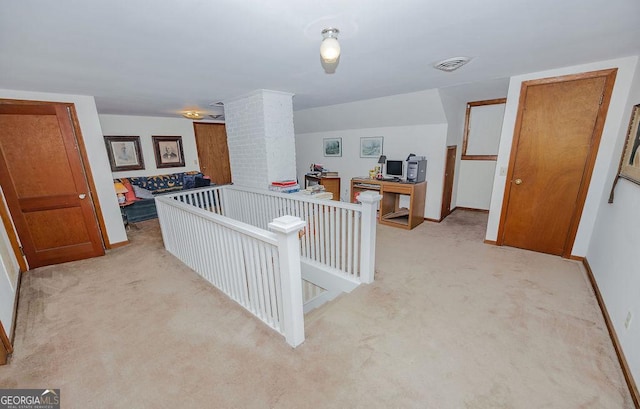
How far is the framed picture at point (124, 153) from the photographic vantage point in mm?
5223

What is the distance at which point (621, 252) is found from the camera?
1.90 meters

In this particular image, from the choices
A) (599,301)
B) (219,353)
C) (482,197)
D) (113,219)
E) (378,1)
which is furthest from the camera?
(482,197)

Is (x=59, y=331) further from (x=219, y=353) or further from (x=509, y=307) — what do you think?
(x=509, y=307)

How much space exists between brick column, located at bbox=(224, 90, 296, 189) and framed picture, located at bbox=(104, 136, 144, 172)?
3107 mm

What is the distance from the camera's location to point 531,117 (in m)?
2.87

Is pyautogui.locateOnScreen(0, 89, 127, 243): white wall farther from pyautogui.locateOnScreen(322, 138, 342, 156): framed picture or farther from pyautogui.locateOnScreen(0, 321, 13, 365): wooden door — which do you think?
pyautogui.locateOnScreen(322, 138, 342, 156): framed picture

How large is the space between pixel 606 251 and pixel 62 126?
591 centimetres

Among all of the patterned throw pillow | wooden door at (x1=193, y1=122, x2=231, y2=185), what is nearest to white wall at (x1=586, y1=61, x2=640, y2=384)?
the patterned throw pillow

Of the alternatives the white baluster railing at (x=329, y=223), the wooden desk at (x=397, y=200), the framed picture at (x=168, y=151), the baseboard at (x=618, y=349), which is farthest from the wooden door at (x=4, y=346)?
the framed picture at (x=168, y=151)

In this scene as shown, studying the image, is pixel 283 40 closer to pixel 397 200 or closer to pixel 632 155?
pixel 632 155

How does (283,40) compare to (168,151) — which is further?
(168,151)

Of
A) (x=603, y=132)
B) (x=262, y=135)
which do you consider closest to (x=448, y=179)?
(x=603, y=132)

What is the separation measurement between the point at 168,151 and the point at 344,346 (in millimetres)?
6167

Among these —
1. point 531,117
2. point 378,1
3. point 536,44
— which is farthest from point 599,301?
point 378,1
